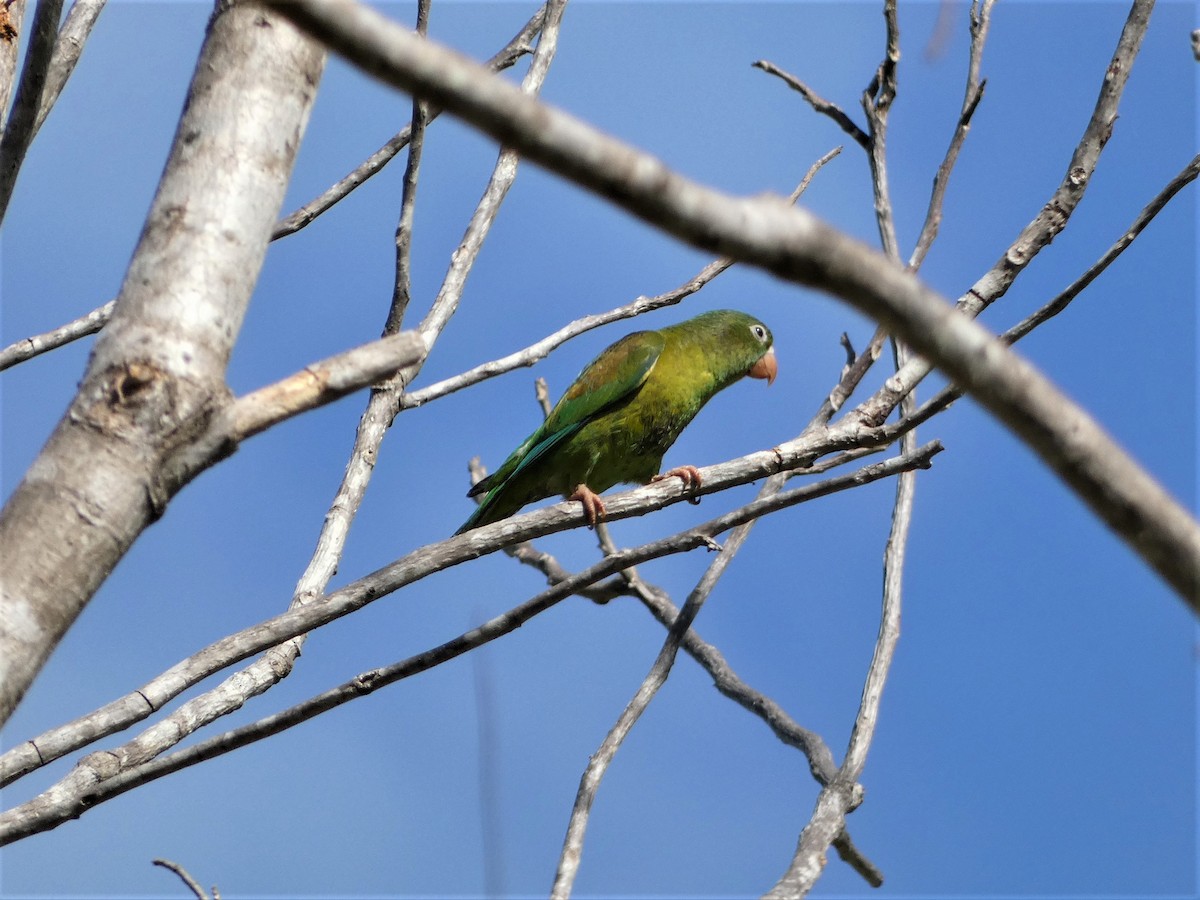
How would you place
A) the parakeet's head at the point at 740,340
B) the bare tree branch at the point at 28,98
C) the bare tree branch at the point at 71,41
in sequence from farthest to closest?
the parakeet's head at the point at 740,340 < the bare tree branch at the point at 71,41 < the bare tree branch at the point at 28,98

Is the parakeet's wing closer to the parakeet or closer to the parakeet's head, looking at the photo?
the parakeet

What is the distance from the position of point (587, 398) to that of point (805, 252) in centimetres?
613

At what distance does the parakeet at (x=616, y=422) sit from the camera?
719 centimetres

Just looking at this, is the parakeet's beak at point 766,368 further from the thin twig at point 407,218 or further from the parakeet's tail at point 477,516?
the thin twig at point 407,218

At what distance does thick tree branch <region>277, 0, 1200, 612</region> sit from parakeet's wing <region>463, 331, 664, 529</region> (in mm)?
5617

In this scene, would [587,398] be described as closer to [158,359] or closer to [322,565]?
[322,565]

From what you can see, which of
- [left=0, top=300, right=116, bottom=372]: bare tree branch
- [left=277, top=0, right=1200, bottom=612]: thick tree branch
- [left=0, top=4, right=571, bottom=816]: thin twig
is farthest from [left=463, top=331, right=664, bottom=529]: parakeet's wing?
[left=277, top=0, right=1200, bottom=612]: thick tree branch

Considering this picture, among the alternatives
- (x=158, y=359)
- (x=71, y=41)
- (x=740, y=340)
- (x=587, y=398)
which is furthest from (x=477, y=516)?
(x=158, y=359)

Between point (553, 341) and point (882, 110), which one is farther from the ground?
point (882, 110)

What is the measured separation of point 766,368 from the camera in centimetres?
907

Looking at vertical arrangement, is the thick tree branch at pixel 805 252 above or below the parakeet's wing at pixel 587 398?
below

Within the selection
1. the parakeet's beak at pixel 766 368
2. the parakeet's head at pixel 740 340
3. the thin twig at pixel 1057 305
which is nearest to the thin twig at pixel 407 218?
the thin twig at pixel 1057 305

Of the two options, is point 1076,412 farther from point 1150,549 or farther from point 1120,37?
point 1120,37

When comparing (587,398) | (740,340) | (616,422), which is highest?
(740,340)
